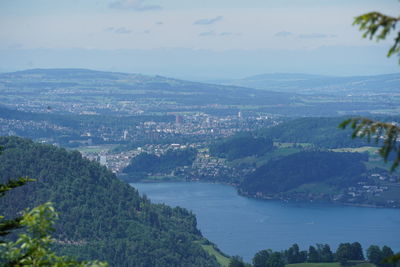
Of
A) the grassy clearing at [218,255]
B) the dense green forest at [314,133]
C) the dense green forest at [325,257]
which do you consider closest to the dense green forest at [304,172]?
the dense green forest at [314,133]

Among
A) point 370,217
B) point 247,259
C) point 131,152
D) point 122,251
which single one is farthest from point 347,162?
point 122,251

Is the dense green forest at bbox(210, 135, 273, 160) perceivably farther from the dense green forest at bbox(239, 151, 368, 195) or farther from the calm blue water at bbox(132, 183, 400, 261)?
the calm blue water at bbox(132, 183, 400, 261)

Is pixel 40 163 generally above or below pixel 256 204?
above

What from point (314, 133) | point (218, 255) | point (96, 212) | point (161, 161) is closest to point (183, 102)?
point (314, 133)

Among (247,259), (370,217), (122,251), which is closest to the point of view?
(122,251)

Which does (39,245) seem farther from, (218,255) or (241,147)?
(241,147)

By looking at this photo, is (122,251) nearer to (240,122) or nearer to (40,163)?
(40,163)

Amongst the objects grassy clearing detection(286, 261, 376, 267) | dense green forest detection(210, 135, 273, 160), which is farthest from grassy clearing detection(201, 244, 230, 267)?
dense green forest detection(210, 135, 273, 160)

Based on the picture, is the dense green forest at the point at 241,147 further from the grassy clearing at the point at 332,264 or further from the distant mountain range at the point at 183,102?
the grassy clearing at the point at 332,264
